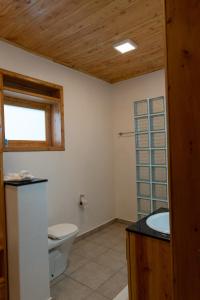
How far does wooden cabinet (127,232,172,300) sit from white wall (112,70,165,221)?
7.24ft

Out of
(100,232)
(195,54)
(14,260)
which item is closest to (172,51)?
(195,54)

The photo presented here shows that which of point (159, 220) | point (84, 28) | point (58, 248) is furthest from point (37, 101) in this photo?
point (159, 220)

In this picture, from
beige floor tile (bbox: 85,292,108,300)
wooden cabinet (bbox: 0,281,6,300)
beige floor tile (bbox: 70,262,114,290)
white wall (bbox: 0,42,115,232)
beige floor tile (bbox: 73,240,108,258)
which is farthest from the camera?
beige floor tile (bbox: 73,240,108,258)

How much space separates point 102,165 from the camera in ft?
11.7

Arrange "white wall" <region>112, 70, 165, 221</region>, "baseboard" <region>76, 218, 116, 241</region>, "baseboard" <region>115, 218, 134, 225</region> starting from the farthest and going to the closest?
"baseboard" <region>115, 218, 134, 225</region> → "white wall" <region>112, 70, 165, 221</region> → "baseboard" <region>76, 218, 116, 241</region>

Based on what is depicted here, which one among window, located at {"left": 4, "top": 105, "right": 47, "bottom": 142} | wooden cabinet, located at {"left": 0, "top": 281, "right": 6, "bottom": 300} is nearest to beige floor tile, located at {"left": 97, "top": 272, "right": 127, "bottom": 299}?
wooden cabinet, located at {"left": 0, "top": 281, "right": 6, "bottom": 300}

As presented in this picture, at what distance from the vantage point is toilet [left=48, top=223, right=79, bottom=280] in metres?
2.11

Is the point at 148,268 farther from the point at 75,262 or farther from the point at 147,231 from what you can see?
the point at 75,262

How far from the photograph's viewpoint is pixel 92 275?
86.1 inches

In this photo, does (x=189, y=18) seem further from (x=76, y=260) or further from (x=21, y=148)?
(x=76, y=260)

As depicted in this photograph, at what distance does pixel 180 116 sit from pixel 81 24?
1738 millimetres

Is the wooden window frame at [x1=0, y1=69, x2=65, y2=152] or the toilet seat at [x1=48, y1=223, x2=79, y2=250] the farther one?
the wooden window frame at [x1=0, y1=69, x2=65, y2=152]

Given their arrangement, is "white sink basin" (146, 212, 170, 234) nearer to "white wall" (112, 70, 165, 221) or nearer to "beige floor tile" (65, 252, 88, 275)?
"beige floor tile" (65, 252, 88, 275)

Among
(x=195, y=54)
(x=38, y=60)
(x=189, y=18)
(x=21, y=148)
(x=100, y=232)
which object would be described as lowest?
(x=100, y=232)
